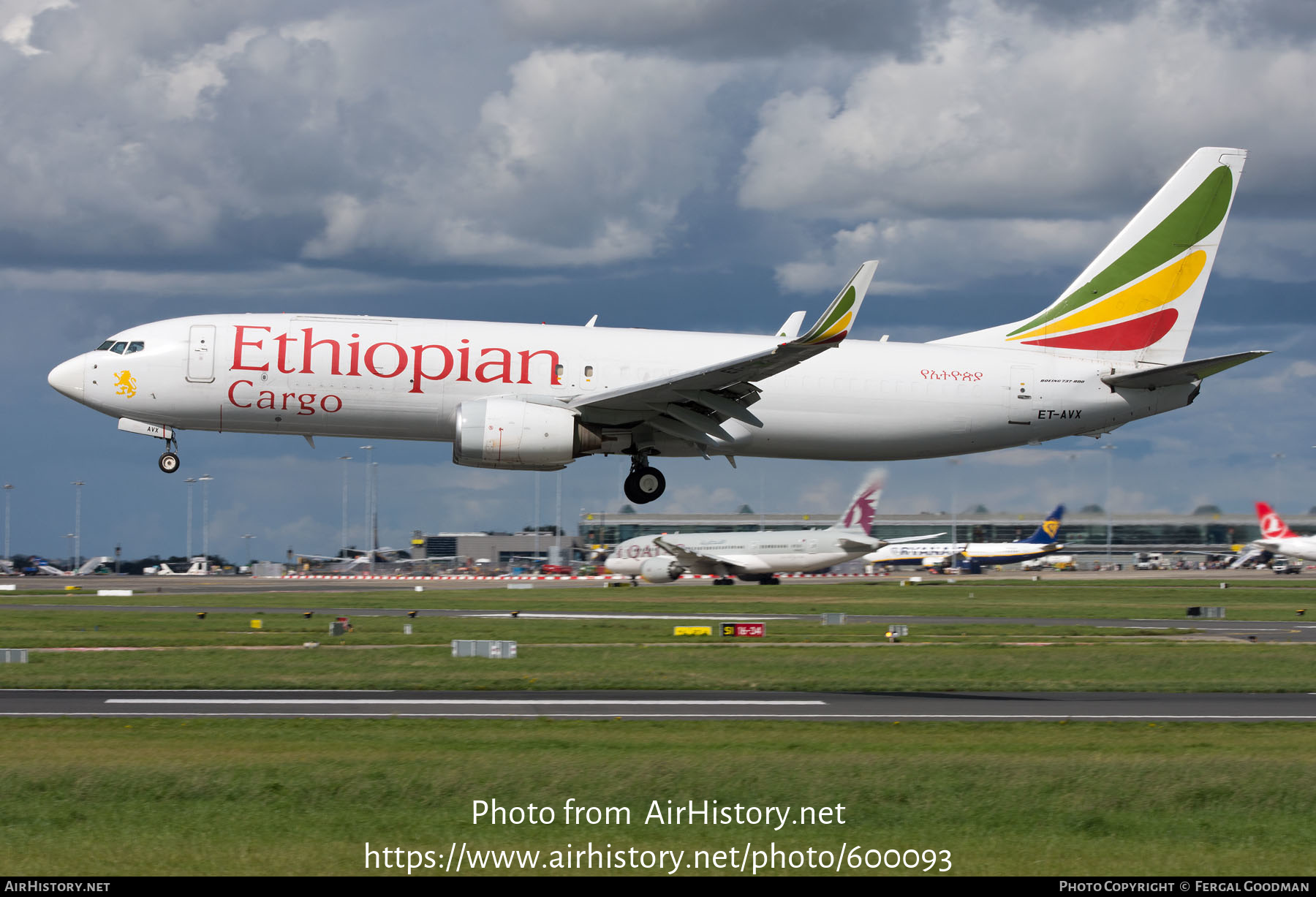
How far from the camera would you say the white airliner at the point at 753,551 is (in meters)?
79.6

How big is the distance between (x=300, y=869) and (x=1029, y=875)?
656 cm

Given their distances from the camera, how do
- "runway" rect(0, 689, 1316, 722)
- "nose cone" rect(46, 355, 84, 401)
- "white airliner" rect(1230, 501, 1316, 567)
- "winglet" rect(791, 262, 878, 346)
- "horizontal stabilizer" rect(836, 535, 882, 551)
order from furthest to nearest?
"white airliner" rect(1230, 501, 1316, 567), "horizontal stabilizer" rect(836, 535, 882, 551), "nose cone" rect(46, 355, 84, 401), "winglet" rect(791, 262, 878, 346), "runway" rect(0, 689, 1316, 722)

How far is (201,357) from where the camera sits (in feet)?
105

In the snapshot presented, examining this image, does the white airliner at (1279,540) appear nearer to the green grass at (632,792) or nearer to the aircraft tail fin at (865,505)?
the aircraft tail fin at (865,505)

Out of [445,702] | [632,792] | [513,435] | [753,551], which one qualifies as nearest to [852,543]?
[753,551]

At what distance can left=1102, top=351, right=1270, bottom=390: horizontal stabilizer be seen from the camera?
104ft

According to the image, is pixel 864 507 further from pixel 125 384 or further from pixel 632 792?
pixel 632 792

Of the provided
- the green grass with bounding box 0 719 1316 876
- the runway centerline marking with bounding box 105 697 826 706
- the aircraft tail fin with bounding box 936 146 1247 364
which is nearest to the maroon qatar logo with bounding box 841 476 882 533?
the aircraft tail fin with bounding box 936 146 1247 364

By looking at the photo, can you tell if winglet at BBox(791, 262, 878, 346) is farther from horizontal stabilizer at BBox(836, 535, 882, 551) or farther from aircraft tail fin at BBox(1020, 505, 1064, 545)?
aircraft tail fin at BBox(1020, 505, 1064, 545)

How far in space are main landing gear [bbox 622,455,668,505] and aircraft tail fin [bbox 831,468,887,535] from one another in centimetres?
5025

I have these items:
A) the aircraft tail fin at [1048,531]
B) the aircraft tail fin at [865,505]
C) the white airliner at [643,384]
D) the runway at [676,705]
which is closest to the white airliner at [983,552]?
the aircraft tail fin at [1048,531]

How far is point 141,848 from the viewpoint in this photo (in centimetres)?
1263

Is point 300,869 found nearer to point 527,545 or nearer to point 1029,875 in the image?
point 1029,875

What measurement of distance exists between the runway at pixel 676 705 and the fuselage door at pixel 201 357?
9.94 m
